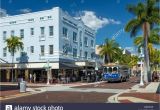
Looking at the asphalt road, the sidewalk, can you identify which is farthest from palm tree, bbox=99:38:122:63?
the asphalt road

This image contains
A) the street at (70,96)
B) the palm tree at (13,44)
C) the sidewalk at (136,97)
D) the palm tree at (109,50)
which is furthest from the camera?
the palm tree at (109,50)

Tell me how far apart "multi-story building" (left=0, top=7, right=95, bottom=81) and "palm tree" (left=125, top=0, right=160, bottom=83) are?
11.1m

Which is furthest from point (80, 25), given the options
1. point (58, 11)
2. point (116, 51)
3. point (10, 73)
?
point (116, 51)

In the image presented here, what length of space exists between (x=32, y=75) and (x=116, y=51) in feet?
119

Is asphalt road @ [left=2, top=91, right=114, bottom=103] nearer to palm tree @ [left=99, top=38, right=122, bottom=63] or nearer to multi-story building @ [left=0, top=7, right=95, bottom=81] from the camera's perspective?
multi-story building @ [left=0, top=7, right=95, bottom=81]

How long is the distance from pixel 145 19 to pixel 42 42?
53.5 feet

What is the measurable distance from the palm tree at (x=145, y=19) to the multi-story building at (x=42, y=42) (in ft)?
36.4

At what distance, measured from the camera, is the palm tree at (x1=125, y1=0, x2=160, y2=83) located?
51309mm

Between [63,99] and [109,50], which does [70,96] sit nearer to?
[63,99]

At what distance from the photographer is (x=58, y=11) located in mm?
55781

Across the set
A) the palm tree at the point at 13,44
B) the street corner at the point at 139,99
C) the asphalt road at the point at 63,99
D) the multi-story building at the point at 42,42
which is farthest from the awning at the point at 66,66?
the street corner at the point at 139,99

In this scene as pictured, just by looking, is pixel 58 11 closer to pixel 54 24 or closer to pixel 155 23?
Result: pixel 54 24

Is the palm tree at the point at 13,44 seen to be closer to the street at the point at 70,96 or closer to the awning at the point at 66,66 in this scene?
the awning at the point at 66,66

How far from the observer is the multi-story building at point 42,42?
56469 mm
